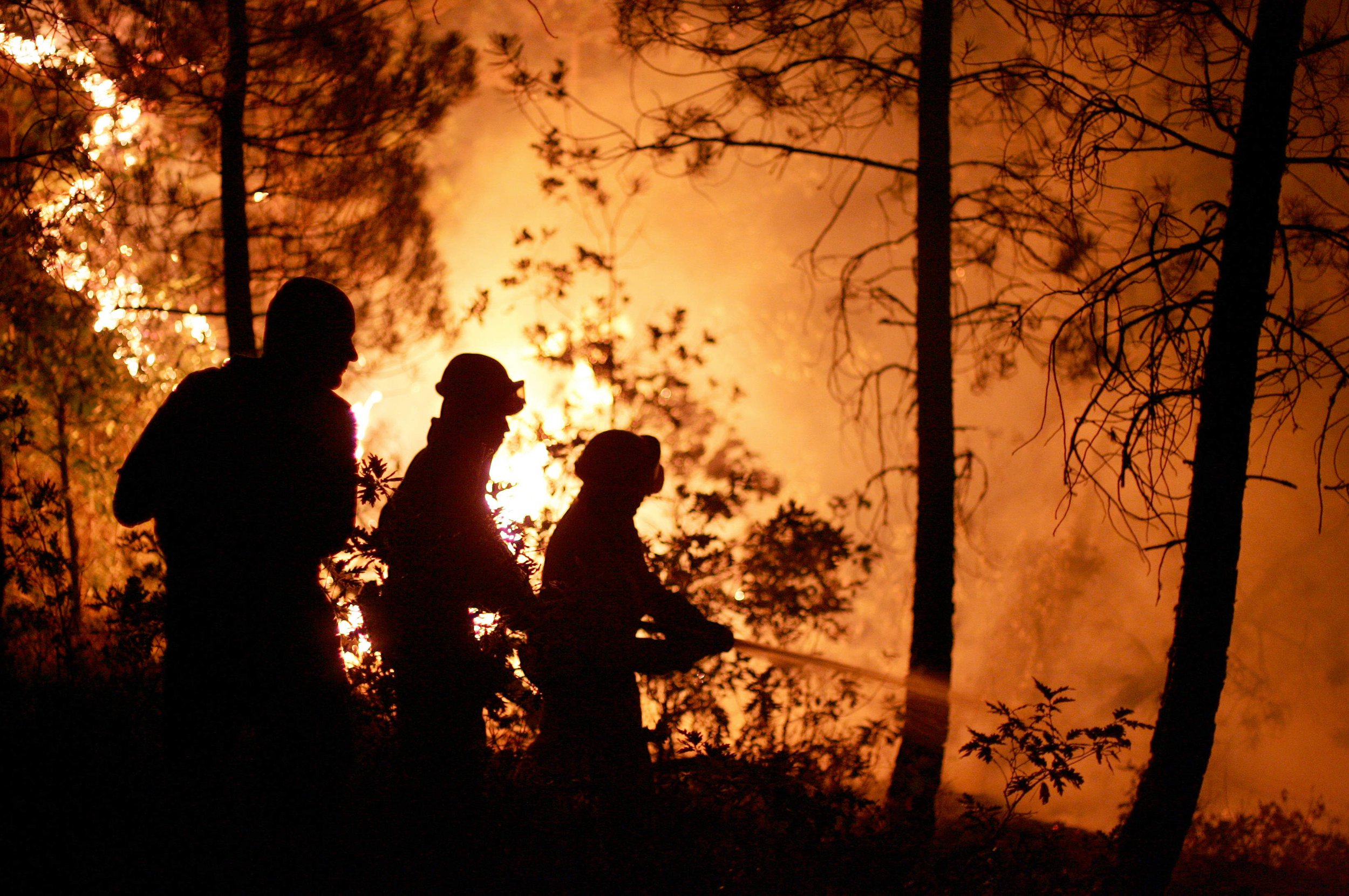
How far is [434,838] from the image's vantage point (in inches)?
115

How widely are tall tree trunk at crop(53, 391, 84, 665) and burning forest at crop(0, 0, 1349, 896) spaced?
0.14 m

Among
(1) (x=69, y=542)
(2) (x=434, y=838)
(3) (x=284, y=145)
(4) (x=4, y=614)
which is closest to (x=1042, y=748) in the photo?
(2) (x=434, y=838)

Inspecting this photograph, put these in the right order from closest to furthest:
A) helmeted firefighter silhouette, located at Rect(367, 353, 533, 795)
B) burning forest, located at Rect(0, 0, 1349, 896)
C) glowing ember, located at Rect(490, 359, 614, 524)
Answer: burning forest, located at Rect(0, 0, 1349, 896), helmeted firefighter silhouette, located at Rect(367, 353, 533, 795), glowing ember, located at Rect(490, 359, 614, 524)

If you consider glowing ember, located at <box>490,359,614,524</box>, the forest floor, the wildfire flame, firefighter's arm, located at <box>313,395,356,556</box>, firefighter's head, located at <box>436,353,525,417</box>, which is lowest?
the forest floor

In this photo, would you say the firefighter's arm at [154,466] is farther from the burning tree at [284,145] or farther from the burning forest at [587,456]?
the burning tree at [284,145]

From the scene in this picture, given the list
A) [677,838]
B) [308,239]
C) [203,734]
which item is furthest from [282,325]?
[308,239]

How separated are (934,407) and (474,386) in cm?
360

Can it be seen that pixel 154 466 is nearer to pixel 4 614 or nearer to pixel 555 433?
pixel 4 614

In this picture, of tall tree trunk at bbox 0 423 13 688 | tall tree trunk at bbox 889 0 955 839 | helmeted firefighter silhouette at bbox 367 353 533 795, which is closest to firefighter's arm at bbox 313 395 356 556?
helmeted firefighter silhouette at bbox 367 353 533 795

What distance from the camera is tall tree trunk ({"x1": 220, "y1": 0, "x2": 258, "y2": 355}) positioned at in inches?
251

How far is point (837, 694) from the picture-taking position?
5.95 meters

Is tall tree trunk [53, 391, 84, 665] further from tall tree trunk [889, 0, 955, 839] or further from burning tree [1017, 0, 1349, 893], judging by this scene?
burning tree [1017, 0, 1349, 893]

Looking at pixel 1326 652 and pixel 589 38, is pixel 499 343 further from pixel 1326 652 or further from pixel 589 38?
pixel 1326 652

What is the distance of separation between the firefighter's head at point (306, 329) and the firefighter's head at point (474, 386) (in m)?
0.42
